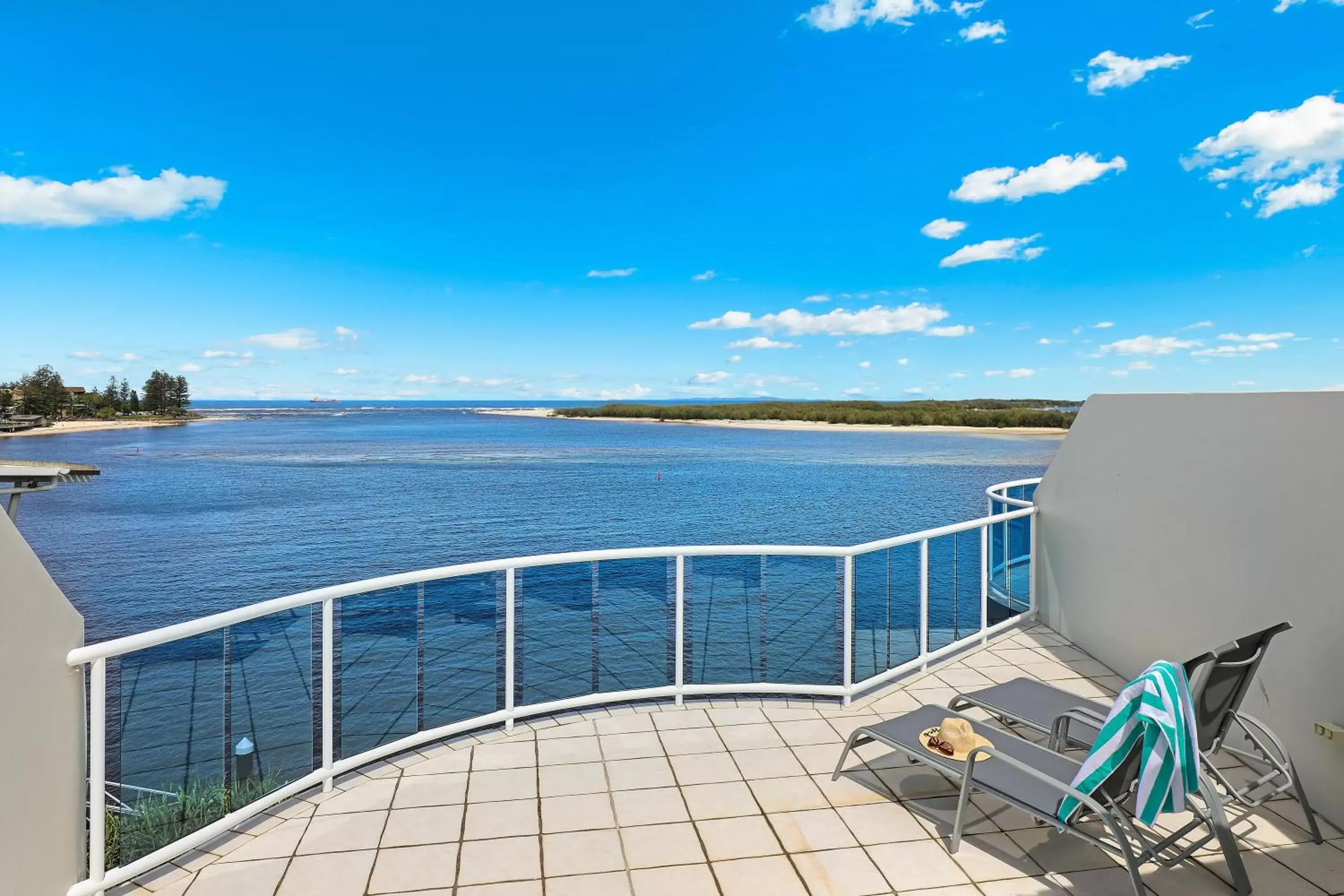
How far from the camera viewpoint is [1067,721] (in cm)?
358

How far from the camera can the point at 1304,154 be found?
23.3 meters

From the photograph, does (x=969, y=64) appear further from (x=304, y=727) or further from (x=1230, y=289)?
(x=304, y=727)

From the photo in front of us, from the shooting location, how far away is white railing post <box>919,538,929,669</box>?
5.00 m

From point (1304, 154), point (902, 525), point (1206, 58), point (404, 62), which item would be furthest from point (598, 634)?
point (404, 62)

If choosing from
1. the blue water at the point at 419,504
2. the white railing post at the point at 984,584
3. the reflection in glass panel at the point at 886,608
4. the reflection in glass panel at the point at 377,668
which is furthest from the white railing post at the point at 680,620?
the blue water at the point at 419,504

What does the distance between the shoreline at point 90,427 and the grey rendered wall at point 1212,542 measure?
4408 inches

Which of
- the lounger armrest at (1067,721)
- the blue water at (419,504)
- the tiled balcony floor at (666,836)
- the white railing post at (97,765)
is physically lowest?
the blue water at (419,504)

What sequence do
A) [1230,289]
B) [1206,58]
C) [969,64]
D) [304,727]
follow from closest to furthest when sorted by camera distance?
[304,727]
[1206,58]
[969,64]
[1230,289]

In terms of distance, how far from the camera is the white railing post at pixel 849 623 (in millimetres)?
4500

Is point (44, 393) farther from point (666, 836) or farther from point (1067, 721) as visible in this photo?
point (1067, 721)

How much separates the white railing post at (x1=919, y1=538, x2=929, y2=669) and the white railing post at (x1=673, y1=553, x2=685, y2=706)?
1.70m

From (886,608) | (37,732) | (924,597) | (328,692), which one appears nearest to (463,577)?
(328,692)

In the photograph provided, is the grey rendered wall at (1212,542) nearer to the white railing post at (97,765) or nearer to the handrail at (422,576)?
the handrail at (422,576)

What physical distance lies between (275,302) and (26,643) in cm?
10137
